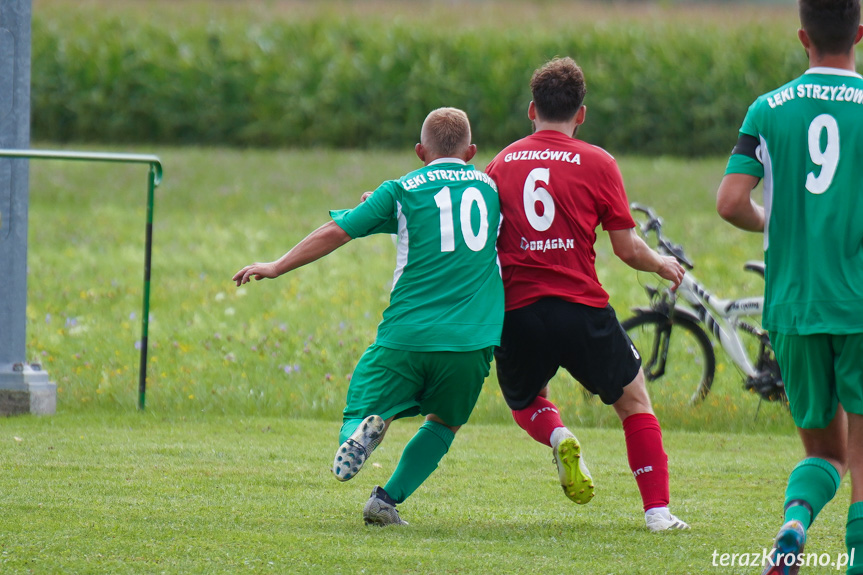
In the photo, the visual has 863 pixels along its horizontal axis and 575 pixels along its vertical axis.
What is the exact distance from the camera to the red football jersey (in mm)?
5117

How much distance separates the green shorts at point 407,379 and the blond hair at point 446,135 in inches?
34.2

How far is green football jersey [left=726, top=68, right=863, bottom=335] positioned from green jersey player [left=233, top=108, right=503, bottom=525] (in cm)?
125

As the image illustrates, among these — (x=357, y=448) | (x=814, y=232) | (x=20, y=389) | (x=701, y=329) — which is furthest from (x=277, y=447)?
(x=814, y=232)

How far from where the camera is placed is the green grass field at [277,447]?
4820mm

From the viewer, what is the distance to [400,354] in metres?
5.08

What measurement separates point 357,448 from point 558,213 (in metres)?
1.28

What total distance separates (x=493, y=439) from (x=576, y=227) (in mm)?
3127

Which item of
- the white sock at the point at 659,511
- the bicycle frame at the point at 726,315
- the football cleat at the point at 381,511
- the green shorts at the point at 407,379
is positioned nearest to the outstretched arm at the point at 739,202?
the green shorts at the point at 407,379

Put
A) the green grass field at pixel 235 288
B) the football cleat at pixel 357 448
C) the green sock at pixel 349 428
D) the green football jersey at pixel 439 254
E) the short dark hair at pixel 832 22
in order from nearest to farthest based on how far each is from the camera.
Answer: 1. the short dark hair at pixel 832 22
2. the football cleat at pixel 357 448
3. the green sock at pixel 349 428
4. the green football jersey at pixel 439 254
5. the green grass field at pixel 235 288

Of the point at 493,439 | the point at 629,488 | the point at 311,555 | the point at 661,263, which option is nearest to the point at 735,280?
the point at 493,439

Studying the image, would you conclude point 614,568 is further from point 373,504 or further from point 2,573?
point 2,573

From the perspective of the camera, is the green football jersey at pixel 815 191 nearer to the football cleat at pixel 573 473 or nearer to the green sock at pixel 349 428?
the football cleat at pixel 573 473

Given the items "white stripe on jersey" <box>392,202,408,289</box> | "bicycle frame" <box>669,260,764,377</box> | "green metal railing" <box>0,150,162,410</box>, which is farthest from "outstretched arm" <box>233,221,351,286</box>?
"bicycle frame" <box>669,260,764,377</box>

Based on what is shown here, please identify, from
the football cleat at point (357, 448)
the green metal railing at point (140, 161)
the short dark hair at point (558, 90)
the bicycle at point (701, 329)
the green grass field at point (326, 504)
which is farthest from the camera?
the bicycle at point (701, 329)
